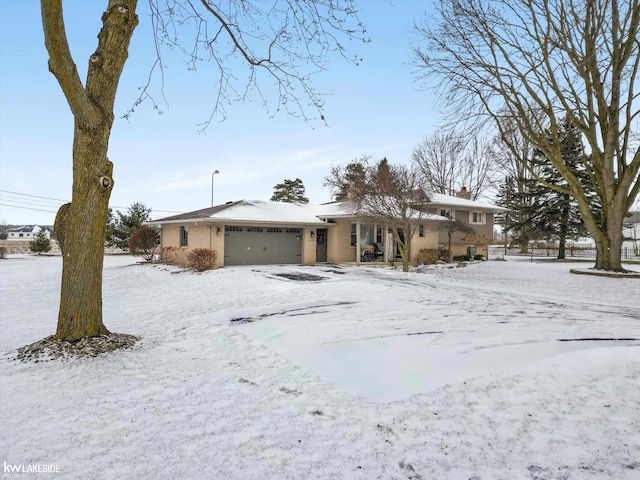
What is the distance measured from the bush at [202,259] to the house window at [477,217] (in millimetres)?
18131

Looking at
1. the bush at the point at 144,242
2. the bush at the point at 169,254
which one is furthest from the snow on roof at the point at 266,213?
the bush at the point at 144,242

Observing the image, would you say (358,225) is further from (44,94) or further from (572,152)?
(572,152)

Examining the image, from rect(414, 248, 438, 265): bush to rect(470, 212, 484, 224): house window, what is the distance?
658cm

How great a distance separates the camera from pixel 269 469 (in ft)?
8.32

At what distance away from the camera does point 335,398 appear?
3.72m

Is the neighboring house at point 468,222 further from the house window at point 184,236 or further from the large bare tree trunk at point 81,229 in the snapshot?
the large bare tree trunk at point 81,229

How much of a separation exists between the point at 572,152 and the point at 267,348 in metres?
29.0

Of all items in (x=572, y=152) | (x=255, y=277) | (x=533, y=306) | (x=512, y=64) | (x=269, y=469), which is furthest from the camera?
(x=572, y=152)

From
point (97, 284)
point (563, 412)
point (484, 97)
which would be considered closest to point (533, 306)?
point (563, 412)

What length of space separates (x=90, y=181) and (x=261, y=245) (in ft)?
45.1

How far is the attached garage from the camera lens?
18.0 metres

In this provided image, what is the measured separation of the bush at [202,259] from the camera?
15.8m

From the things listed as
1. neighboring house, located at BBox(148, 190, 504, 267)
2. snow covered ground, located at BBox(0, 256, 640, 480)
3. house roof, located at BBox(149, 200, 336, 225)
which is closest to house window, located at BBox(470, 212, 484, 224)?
neighboring house, located at BBox(148, 190, 504, 267)

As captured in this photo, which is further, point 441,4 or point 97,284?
point 441,4
